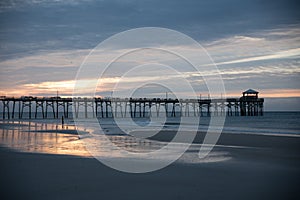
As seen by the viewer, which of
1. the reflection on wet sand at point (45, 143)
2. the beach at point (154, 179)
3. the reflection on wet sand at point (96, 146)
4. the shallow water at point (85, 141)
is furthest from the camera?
the reflection on wet sand at point (45, 143)

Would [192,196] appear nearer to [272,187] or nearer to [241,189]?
[241,189]

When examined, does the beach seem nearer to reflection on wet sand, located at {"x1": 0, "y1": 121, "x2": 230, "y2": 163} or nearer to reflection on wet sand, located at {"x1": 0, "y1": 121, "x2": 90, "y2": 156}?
reflection on wet sand, located at {"x1": 0, "y1": 121, "x2": 230, "y2": 163}

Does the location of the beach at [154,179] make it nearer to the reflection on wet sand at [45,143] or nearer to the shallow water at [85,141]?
the shallow water at [85,141]

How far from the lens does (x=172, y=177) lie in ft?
26.9

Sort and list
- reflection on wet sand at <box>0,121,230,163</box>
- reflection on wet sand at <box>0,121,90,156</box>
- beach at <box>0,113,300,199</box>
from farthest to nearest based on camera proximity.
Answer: reflection on wet sand at <box>0,121,90,156</box> → reflection on wet sand at <box>0,121,230,163</box> → beach at <box>0,113,300,199</box>

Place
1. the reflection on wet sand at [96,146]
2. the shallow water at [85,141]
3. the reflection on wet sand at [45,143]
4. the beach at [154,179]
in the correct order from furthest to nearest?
the reflection on wet sand at [45,143], the shallow water at [85,141], the reflection on wet sand at [96,146], the beach at [154,179]

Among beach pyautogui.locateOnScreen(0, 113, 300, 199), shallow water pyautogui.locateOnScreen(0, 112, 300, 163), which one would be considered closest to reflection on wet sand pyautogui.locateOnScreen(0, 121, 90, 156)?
shallow water pyautogui.locateOnScreen(0, 112, 300, 163)

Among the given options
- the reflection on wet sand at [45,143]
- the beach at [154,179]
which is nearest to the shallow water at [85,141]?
the reflection on wet sand at [45,143]

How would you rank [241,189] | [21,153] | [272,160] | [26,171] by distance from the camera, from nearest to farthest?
[241,189], [26,171], [272,160], [21,153]

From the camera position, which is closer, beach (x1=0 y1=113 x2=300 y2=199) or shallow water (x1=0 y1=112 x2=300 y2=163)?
beach (x1=0 y1=113 x2=300 y2=199)

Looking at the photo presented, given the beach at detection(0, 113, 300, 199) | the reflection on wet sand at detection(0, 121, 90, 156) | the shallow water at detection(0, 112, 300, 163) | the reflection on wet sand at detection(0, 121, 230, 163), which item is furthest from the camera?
the reflection on wet sand at detection(0, 121, 90, 156)

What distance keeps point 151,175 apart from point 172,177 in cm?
59

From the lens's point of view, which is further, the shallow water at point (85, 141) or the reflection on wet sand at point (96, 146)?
the shallow water at point (85, 141)

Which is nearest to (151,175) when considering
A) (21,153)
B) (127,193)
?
(127,193)
